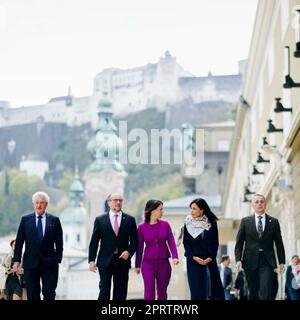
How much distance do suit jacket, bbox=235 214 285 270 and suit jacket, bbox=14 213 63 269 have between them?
2.25 m

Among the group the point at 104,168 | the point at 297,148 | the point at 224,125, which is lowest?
the point at 297,148

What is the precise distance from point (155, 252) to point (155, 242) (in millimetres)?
122

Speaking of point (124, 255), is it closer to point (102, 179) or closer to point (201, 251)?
point (201, 251)

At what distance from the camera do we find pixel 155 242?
1302 cm

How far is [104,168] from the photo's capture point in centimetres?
19600

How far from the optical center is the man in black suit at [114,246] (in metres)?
12.8

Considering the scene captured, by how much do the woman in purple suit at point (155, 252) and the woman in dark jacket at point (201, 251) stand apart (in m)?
0.23

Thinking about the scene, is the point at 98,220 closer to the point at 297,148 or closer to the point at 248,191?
the point at 297,148

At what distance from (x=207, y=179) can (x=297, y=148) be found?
83.7 m

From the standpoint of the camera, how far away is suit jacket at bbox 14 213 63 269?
12.9 m

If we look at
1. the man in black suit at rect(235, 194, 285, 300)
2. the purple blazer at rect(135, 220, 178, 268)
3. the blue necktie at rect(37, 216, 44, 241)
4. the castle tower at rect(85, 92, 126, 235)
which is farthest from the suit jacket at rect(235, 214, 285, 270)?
the castle tower at rect(85, 92, 126, 235)

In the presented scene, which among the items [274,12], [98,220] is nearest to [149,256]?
[98,220]

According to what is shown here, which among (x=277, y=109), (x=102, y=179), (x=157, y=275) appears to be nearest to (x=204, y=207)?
(x=157, y=275)
